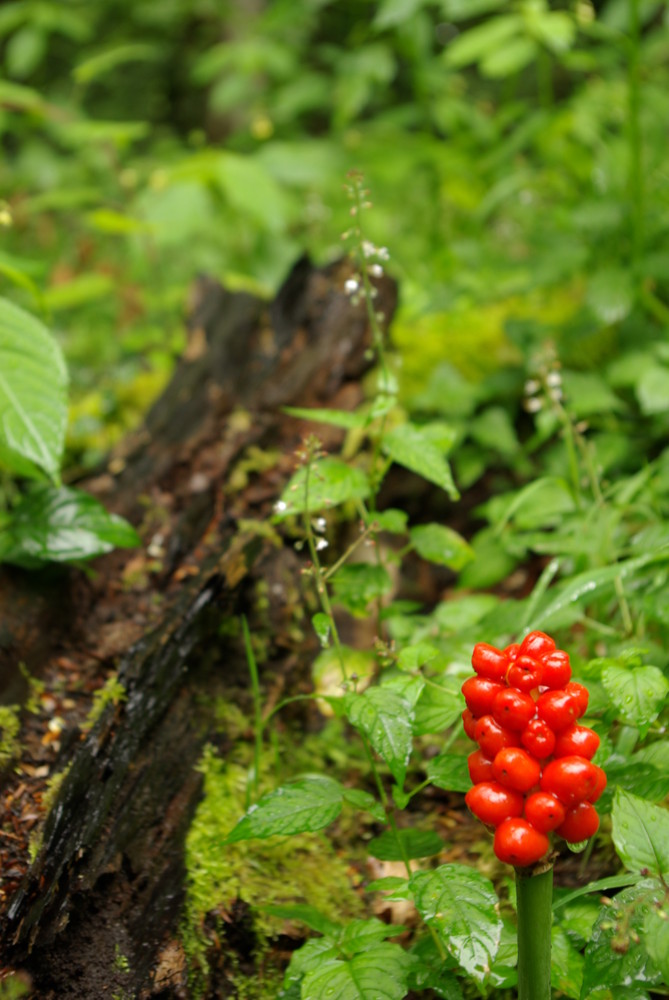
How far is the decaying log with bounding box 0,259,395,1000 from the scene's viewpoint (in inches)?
48.3

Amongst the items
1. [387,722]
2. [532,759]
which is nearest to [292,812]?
[387,722]

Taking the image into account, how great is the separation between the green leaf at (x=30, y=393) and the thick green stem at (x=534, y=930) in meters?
1.05

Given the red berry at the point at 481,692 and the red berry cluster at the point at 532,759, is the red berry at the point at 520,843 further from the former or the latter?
the red berry at the point at 481,692

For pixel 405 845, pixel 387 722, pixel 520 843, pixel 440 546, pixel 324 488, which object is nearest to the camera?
pixel 520 843

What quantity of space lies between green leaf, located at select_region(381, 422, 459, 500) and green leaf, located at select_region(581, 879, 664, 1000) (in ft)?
2.13

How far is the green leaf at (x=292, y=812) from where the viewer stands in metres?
1.16

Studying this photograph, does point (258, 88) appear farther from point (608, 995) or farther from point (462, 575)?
point (608, 995)

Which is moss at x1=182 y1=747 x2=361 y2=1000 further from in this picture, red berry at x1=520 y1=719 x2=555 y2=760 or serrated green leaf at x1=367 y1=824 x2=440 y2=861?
red berry at x1=520 y1=719 x2=555 y2=760

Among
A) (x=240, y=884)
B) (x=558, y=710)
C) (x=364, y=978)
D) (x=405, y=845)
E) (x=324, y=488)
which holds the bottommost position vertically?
(x=240, y=884)

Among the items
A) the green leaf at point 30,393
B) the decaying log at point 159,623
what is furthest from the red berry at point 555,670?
Answer: the green leaf at point 30,393

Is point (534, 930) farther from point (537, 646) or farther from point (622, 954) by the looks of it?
point (537, 646)

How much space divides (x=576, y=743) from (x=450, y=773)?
32cm

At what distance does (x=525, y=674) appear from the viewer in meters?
0.98

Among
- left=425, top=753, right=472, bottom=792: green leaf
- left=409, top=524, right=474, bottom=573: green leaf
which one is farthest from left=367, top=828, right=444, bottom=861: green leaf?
left=409, top=524, right=474, bottom=573: green leaf
